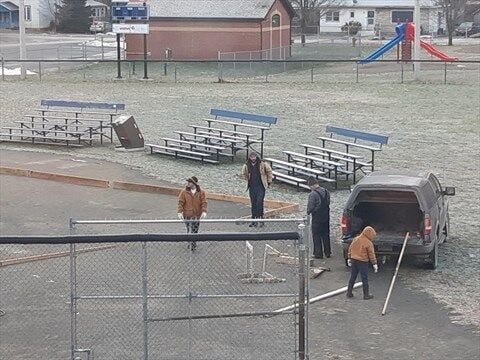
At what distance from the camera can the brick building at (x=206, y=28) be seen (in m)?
61.4

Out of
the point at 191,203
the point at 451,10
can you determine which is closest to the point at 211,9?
the point at 451,10

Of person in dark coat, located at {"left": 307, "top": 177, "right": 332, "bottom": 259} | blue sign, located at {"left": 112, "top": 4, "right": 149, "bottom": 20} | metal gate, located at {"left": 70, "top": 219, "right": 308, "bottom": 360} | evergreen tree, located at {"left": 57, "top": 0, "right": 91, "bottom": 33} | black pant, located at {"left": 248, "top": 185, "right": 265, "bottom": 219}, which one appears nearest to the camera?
metal gate, located at {"left": 70, "top": 219, "right": 308, "bottom": 360}

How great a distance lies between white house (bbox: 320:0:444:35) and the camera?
332ft

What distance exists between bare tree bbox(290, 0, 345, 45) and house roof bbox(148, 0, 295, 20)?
20916 mm

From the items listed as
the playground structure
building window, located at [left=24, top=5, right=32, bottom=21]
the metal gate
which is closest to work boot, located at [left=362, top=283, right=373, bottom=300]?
the metal gate

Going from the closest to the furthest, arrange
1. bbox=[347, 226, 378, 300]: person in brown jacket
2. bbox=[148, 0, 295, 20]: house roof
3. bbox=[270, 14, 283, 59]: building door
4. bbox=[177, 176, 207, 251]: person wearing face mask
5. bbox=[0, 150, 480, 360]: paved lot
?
bbox=[0, 150, 480, 360]: paved lot
bbox=[347, 226, 378, 300]: person in brown jacket
bbox=[177, 176, 207, 251]: person wearing face mask
bbox=[148, 0, 295, 20]: house roof
bbox=[270, 14, 283, 59]: building door

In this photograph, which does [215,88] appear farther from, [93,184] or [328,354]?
[328,354]

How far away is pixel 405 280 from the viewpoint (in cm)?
1546

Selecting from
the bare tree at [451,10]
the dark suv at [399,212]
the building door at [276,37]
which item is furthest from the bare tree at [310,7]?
the dark suv at [399,212]

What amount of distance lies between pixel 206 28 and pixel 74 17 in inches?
1410

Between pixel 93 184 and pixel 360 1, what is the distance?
83309 mm

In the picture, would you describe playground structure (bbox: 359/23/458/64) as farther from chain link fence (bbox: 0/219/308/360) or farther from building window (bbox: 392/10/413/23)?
building window (bbox: 392/10/413/23)

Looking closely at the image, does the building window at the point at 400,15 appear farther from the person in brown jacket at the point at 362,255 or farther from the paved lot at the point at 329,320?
the person in brown jacket at the point at 362,255

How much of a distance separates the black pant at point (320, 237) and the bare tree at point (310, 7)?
67.7 m
